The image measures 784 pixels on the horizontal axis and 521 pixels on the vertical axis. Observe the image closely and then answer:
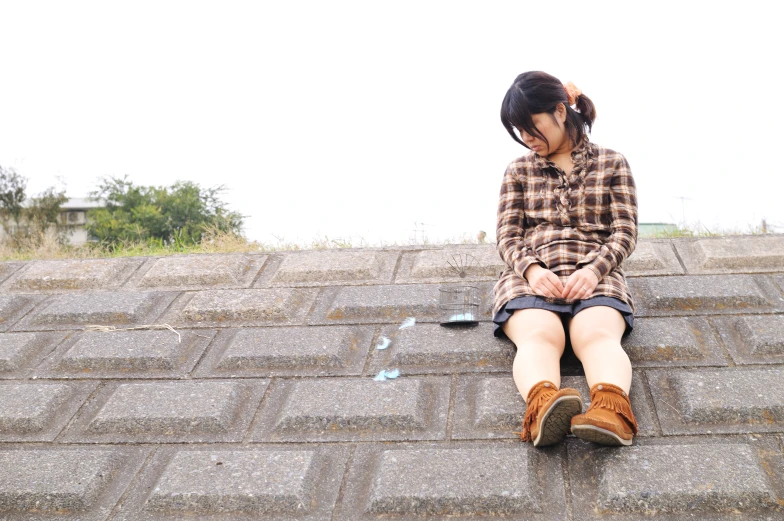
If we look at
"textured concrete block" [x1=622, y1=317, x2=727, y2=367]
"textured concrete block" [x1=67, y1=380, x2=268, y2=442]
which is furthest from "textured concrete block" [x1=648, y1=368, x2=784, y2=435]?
"textured concrete block" [x1=67, y1=380, x2=268, y2=442]

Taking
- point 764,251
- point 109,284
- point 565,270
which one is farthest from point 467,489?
point 109,284

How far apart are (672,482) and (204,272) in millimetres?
3152

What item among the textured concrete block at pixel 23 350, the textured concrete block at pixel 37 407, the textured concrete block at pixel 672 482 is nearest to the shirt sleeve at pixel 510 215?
the textured concrete block at pixel 672 482

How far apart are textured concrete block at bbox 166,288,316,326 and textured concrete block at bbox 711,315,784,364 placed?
2.09m

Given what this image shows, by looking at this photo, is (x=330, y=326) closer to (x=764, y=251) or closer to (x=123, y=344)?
(x=123, y=344)

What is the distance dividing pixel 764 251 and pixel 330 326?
252cm

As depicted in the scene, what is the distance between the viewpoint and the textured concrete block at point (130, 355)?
12.2 ft

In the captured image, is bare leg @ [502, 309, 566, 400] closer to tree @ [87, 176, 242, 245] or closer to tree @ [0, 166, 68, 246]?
tree @ [87, 176, 242, 245]

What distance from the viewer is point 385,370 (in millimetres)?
3455

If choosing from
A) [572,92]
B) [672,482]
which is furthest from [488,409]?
[572,92]

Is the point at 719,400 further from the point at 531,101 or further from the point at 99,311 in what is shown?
the point at 99,311

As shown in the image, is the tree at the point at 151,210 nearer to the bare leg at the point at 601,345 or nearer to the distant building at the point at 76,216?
the distant building at the point at 76,216

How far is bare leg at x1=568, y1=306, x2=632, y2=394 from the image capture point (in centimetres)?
279

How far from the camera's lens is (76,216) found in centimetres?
2614
